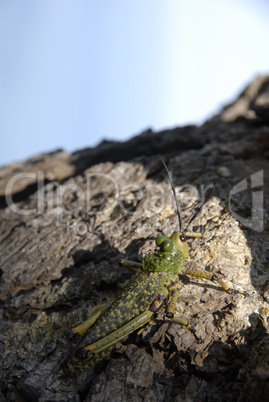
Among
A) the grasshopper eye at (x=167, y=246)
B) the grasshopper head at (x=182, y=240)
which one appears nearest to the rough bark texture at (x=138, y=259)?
the grasshopper head at (x=182, y=240)

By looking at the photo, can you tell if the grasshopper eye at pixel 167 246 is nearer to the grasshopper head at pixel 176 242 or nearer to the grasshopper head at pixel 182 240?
the grasshopper head at pixel 176 242

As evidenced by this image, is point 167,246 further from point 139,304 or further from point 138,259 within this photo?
point 139,304

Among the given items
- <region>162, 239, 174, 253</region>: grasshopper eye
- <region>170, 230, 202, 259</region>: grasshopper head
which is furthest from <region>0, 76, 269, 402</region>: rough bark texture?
<region>162, 239, 174, 253</region>: grasshopper eye

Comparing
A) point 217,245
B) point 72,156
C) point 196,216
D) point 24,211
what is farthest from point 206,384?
point 72,156

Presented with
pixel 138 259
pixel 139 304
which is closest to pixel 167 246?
pixel 138 259

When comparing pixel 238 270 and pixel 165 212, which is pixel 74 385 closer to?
pixel 238 270

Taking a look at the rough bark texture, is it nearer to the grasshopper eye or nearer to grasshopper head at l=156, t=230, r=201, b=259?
grasshopper head at l=156, t=230, r=201, b=259
